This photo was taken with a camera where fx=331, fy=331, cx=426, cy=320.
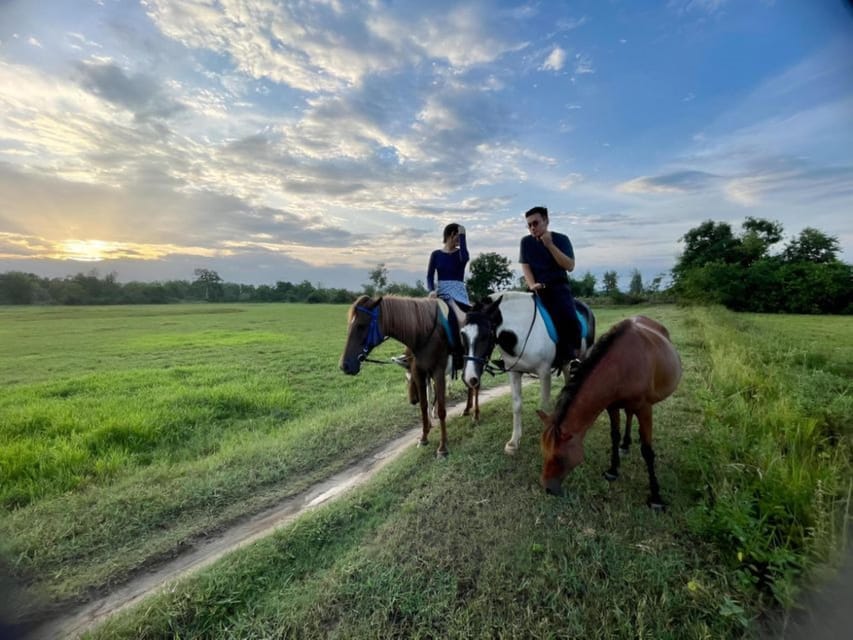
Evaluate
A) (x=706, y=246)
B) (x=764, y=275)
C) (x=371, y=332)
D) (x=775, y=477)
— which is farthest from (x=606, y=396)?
(x=706, y=246)

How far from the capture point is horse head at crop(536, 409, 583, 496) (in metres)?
3.05

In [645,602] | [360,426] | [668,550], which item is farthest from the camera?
[360,426]

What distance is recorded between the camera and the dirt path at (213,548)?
8.10ft

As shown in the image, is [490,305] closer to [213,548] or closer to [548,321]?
[548,321]

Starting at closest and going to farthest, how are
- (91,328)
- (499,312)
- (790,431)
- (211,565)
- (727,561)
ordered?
(727,561)
(211,565)
(790,431)
(499,312)
(91,328)

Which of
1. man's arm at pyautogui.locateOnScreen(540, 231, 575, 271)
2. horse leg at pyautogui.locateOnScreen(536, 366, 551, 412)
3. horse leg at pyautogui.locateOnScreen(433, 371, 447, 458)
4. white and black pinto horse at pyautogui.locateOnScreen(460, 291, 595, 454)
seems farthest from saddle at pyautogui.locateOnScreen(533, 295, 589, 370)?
horse leg at pyautogui.locateOnScreen(433, 371, 447, 458)

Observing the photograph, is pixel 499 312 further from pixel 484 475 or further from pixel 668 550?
pixel 668 550

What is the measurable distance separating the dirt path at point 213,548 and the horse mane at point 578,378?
8.74 ft

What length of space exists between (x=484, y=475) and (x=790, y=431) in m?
3.21

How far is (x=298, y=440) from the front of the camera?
5.34 meters

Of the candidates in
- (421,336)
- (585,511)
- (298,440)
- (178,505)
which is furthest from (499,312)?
(178,505)

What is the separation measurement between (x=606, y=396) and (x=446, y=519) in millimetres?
1940

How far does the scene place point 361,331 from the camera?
4.44 meters

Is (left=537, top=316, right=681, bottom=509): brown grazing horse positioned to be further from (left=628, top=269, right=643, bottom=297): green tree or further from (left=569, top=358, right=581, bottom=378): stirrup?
(left=628, top=269, right=643, bottom=297): green tree
